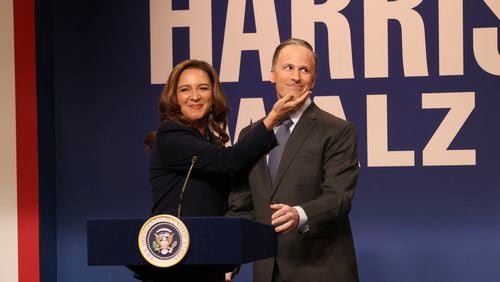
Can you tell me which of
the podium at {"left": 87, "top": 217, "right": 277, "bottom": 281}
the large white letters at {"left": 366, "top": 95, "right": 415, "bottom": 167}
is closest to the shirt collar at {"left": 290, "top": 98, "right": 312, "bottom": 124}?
the podium at {"left": 87, "top": 217, "right": 277, "bottom": 281}

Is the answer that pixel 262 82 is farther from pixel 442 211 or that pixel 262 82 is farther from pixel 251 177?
pixel 251 177

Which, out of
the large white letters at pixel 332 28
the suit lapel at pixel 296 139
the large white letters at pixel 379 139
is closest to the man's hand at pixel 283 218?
the suit lapel at pixel 296 139

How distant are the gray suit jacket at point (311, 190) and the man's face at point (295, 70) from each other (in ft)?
0.43

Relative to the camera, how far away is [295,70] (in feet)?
9.46

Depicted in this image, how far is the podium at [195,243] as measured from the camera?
2059mm

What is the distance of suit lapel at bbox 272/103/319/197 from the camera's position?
2.79m

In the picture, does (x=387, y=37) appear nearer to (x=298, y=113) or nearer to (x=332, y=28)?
(x=332, y=28)

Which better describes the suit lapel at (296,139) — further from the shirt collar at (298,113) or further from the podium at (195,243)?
the podium at (195,243)

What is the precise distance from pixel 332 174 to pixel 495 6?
1.92 meters

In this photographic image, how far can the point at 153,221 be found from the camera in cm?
208

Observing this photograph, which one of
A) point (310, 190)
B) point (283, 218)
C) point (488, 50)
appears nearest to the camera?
point (283, 218)

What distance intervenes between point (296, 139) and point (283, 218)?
17.1 inches

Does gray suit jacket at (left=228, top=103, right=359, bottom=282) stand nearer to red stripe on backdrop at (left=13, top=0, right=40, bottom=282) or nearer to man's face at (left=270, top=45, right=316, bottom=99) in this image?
man's face at (left=270, top=45, right=316, bottom=99)

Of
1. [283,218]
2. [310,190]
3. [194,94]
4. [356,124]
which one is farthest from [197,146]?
[356,124]
